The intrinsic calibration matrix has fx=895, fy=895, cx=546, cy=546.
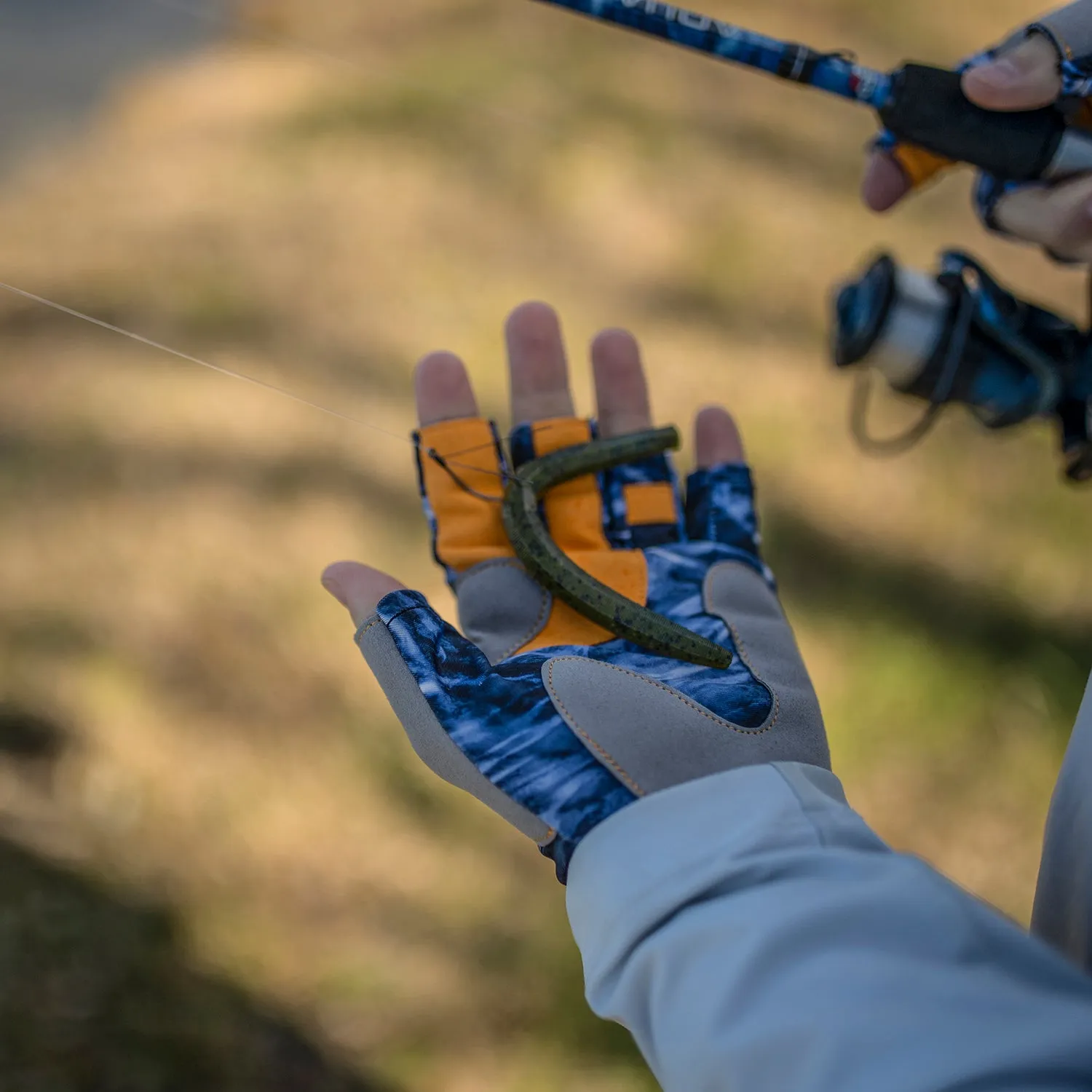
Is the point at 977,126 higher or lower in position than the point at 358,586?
higher

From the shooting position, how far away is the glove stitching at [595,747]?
2.05 meters

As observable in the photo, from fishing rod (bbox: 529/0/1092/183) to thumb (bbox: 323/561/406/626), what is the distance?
6.20 ft

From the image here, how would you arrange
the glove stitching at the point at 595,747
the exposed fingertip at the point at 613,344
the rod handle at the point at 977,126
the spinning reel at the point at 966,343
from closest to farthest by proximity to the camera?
the glove stitching at the point at 595,747, the rod handle at the point at 977,126, the exposed fingertip at the point at 613,344, the spinning reel at the point at 966,343

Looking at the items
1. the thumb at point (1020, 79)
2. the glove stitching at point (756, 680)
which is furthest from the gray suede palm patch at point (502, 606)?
the thumb at point (1020, 79)

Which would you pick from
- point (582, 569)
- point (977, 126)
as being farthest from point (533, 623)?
point (977, 126)

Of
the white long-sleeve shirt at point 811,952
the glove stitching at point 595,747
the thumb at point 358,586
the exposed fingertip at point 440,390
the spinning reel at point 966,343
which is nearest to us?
the white long-sleeve shirt at point 811,952

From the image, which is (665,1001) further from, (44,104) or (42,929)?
(44,104)

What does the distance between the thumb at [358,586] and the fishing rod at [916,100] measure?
1.89 m

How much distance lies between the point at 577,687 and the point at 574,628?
426mm

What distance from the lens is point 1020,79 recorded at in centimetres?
262

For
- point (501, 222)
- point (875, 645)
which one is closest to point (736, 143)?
point (501, 222)

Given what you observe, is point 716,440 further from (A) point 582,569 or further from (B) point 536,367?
(A) point 582,569

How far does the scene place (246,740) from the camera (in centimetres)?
385

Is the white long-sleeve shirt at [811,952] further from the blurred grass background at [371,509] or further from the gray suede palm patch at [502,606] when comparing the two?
the blurred grass background at [371,509]
